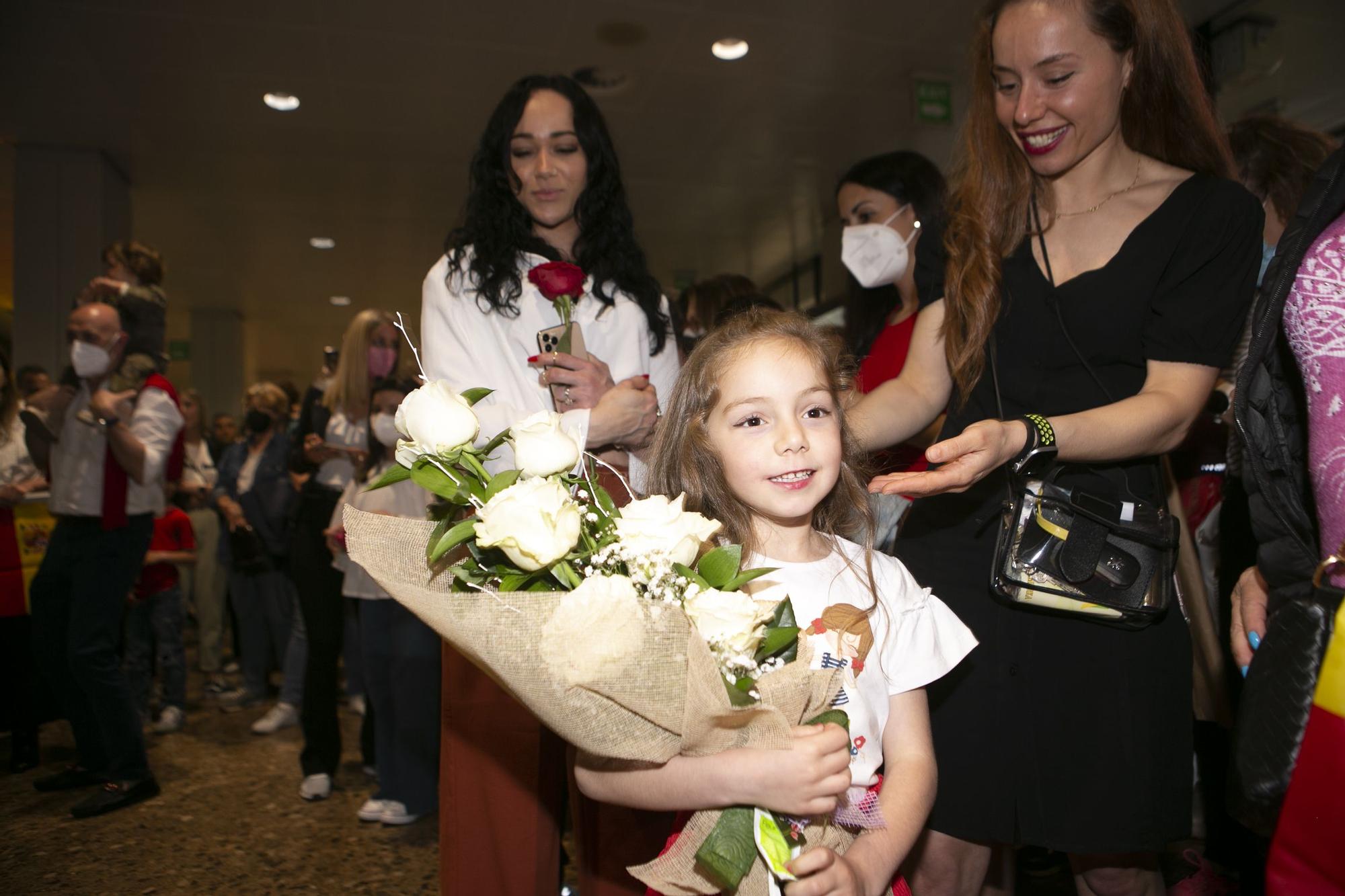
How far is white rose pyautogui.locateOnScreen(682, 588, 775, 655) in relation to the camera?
0.94 metres

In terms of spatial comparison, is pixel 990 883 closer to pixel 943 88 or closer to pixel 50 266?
pixel 943 88

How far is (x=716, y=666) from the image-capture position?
91cm

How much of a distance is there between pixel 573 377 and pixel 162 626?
143 inches

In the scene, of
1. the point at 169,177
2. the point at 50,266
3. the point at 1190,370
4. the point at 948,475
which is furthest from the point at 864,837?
the point at 169,177

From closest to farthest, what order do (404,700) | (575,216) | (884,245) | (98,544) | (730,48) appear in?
(575,216) → (884,245) → (404,700) → (98,544) → (730,48)

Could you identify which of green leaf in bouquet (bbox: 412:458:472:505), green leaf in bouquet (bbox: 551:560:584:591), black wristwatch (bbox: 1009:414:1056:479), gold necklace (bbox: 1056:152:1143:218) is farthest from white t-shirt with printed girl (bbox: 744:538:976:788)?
gold necklace (bbox: 1056:152:1143:218)

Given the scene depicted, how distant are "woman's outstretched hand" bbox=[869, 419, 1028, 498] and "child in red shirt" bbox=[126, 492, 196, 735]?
4094mm

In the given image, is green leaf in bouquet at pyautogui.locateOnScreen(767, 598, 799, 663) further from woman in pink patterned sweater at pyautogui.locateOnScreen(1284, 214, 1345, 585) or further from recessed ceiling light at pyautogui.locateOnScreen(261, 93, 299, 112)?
recessed ceiling light at pyautogui.locateOnScreen(261, 93, 299, 112)

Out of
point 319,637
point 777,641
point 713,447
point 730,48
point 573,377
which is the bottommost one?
point 319,637

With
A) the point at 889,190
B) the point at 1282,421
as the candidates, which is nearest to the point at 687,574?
the point at 1282,421

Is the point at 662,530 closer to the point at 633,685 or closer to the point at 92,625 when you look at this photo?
the point at 633,685

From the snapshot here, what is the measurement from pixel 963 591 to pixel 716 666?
71 cm

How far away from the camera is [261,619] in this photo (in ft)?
15.5

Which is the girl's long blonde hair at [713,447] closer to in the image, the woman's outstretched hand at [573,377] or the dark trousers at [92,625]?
the woman's outstretched hand at [573,377]
